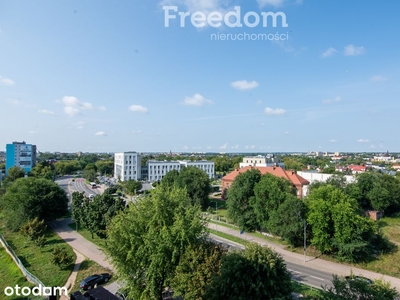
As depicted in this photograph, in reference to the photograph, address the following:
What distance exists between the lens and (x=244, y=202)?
117 feet

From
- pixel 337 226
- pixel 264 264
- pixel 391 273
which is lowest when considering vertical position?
pixel 391 273

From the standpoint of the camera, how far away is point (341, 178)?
45312 mm

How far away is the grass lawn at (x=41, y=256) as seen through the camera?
23594 millimetres

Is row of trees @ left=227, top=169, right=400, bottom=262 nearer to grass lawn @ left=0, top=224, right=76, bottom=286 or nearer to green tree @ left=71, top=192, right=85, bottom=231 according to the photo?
green tree @ left=71, top=192, right=85, bottom=231

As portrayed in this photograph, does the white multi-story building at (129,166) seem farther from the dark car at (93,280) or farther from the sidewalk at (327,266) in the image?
the dark car at (93,280)

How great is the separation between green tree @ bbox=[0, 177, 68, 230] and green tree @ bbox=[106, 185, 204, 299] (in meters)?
25.3

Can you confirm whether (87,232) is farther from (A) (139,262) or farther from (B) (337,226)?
(B) (337,226)

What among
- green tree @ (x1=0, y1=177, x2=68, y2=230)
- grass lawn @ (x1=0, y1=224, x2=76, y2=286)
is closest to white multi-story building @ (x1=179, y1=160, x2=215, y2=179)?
green tree @ (x1=0, y1=177, x2=68, y2=230)

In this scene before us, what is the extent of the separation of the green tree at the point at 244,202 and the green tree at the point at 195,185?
1230cm

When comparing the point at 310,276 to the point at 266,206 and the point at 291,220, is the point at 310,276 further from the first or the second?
the point at 266,206

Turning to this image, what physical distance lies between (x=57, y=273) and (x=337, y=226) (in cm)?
2769

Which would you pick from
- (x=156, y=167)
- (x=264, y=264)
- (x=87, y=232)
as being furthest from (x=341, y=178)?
(x=156, y=167)

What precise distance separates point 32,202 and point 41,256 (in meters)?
11.6

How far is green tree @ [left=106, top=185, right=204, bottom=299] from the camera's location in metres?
17.1
